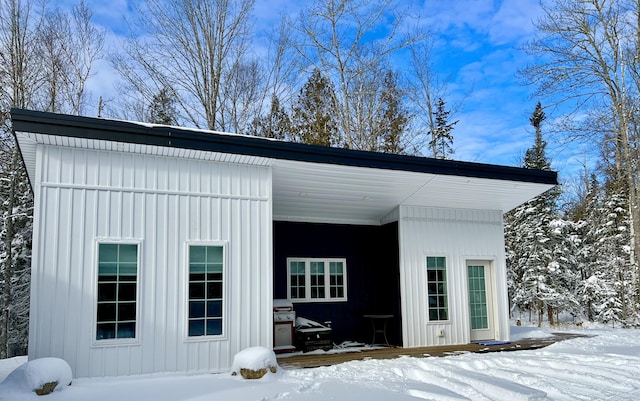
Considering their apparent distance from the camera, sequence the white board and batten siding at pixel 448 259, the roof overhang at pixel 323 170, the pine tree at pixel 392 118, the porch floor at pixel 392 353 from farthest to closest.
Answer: the pine tree at pixel 392 118 → the white board and batten siding at pixel 448 259 → the porch floor at pixel 392 353 → the roof overhang at pixel 323 170

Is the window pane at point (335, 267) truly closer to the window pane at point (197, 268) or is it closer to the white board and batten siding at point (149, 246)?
the white board and batten siding at point (149, 246)

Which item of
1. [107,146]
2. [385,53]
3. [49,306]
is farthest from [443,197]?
[385,53]

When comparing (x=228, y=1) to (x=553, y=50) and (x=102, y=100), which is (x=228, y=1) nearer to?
(x=102, y=100)

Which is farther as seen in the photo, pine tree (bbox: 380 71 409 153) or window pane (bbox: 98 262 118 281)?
pine tree (bbox: 380 71 409 153)

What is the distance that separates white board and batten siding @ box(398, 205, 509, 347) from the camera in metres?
10.3

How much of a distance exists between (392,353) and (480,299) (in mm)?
2886

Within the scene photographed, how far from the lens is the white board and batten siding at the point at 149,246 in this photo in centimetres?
663

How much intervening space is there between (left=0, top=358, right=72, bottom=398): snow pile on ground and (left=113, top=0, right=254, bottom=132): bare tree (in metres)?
13.0

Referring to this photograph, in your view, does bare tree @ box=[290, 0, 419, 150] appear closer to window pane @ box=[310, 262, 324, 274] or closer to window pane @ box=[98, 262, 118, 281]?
window pane @ box=[310, 262, 324, 274]

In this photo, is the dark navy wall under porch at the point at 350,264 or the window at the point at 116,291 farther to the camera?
the dark navy wall under porch at the point at 350,264

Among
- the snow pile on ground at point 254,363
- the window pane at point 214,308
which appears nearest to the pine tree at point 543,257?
the snow pile on ground at point 254,363

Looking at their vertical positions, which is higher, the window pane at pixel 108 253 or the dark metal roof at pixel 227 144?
the dark metal roof at pixel 227 144

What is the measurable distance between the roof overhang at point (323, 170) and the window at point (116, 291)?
143 centimetres

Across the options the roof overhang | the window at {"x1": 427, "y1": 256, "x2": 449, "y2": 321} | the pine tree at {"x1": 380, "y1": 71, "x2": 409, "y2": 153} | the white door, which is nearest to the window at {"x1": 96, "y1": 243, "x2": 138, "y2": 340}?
the roof overhang
